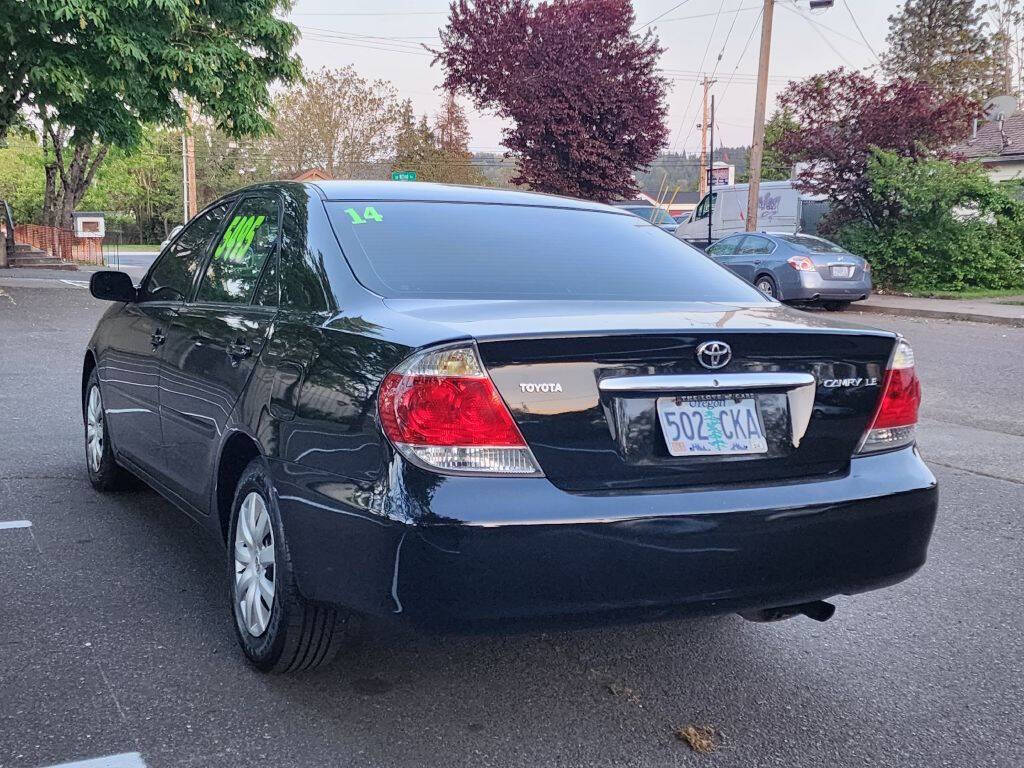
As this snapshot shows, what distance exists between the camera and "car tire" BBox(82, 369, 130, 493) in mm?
5258

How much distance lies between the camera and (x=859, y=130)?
22.2 metres

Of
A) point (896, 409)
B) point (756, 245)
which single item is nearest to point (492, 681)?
point (896, 409)

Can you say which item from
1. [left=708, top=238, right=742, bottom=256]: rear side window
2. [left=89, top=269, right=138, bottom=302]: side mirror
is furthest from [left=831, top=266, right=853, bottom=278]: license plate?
[left=89, top=269, right=138, bottom=302]: side mirror

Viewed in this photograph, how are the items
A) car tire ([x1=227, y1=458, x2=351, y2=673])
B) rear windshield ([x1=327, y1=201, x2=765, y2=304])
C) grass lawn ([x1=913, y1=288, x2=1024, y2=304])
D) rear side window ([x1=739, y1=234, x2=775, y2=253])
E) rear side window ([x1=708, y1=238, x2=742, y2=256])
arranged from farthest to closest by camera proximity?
grass lawn ([x1=913, y1=288, x2=1024, y2=304]) < rear side window ([x1=708, y1=238, x2=742, y2=256]) < rear side window ([x1=739, y1=234, x2=775, y2=253]) < rear windshield ([x1=327, y1=201, x2=765, y2=304]) < car tire ([x1=227, y1=458, x2=351, y2=673])

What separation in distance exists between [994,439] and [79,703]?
20.8 ft

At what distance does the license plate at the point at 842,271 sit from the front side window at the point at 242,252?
50.9 ft

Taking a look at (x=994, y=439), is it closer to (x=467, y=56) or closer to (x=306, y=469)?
(x=306, y=469)

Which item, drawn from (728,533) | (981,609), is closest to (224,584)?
(728,533)

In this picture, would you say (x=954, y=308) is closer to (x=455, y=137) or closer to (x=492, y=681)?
(x=492, y=681)

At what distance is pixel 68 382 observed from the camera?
30.4 feet

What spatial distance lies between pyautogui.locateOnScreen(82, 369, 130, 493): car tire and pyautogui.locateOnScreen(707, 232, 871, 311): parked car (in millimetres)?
14213

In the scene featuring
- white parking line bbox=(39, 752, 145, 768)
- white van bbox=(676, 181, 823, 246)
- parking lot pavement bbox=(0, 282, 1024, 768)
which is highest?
white van bbox=(676, 181, 823, 246)

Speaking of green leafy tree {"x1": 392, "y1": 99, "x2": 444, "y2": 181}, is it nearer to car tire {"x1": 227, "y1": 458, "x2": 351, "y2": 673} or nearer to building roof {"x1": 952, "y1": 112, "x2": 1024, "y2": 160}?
building roof {"x1": 952, "y1": 112, "x2": 1024, "y2": 160}

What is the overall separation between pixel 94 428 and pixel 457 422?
A: 11.4 feet
